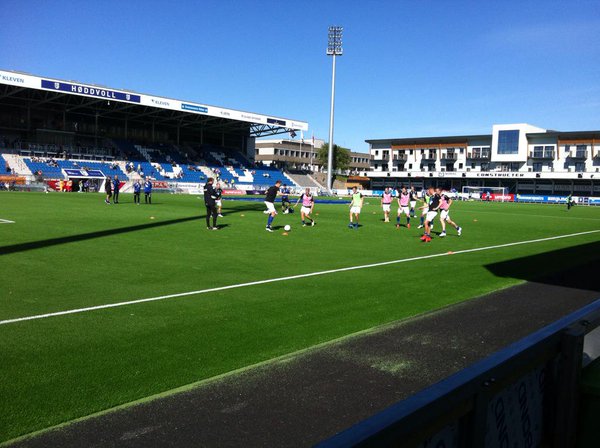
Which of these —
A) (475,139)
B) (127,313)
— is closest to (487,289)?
(127,313)

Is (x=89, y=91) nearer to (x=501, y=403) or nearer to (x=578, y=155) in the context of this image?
(x=501, y=403)

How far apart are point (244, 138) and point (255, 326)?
7599 centimetres

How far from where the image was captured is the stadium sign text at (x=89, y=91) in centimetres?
4961

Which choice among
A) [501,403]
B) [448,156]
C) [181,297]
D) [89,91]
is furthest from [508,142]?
[501,403]

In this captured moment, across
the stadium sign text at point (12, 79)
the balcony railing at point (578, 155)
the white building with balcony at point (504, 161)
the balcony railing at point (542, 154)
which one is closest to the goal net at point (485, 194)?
the white building with balcony at point (504, 161)

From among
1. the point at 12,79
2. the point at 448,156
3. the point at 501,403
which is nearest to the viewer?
the point at 501,403

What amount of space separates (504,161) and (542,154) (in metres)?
6.30

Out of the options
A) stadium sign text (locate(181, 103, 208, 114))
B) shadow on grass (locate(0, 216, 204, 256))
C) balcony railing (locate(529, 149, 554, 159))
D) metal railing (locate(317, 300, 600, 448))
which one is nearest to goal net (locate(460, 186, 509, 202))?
balcony railing (locate(529, 149, 554, 159))

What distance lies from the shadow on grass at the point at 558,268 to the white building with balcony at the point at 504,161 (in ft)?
235

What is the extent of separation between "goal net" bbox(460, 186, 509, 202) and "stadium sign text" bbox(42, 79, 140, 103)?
50289mm

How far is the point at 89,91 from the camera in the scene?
52250 millimetres

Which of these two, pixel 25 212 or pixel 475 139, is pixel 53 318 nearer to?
pixel 25 212

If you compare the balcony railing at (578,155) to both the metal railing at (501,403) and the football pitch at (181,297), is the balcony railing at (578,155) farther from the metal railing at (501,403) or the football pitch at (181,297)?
the metal railing at (501,403)

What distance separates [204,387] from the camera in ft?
16.2
